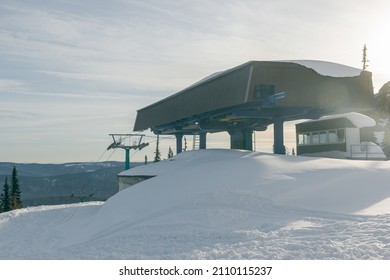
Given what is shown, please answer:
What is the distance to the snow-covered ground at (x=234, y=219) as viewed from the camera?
9914 mm

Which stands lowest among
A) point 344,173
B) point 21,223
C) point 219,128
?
point 21,223

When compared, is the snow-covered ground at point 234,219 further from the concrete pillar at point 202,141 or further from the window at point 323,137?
the concrete pillar at point 202,141

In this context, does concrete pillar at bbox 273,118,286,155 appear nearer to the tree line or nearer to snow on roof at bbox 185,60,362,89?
snow on roof at bbox 185,60,362,89

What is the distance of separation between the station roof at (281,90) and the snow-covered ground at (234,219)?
4.57 m

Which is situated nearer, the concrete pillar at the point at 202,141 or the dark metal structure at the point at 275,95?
the dark metal structure at the point at 275,95

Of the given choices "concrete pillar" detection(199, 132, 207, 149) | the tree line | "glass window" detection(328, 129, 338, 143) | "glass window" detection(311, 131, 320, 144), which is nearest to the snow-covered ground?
"glass window" detection(328, 129, 338, 143)

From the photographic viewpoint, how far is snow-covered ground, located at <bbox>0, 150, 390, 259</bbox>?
9.91 m

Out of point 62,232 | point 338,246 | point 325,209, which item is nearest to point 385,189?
point 325,209

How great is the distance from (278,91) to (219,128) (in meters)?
9.30

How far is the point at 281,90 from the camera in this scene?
2330 cm

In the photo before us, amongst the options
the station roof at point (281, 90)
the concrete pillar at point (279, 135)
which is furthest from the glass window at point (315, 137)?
the concrete pillar at point (279, 135)

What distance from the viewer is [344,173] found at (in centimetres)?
1752

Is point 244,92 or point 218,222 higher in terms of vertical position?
point 244,92

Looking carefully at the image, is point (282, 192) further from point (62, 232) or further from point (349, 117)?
point (349, 117)
